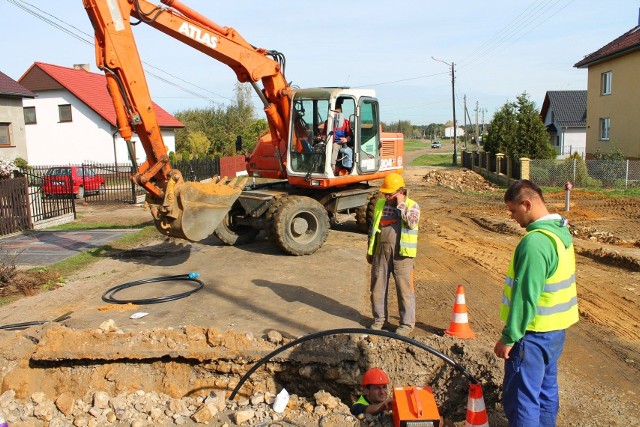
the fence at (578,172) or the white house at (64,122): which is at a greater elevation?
the white house at (64,122)

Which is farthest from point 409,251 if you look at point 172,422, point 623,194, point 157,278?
point 623,194

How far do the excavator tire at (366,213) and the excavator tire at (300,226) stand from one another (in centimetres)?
153

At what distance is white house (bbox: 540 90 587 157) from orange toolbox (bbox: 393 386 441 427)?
4125 centimetres

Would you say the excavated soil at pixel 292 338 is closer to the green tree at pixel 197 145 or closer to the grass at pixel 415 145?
the green tree at pixel 197 145

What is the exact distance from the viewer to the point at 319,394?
4.74m

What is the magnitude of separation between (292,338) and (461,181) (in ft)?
73.9

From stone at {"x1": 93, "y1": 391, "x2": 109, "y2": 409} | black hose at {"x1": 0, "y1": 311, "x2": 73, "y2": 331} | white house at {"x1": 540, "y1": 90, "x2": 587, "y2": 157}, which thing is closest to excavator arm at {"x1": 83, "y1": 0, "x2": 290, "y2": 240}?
black hose at {"x1": 0, "y1": 311, "x2": 73, "y2": 331}

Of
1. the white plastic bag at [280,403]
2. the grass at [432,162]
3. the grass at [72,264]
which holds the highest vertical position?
the grass at [432,162]

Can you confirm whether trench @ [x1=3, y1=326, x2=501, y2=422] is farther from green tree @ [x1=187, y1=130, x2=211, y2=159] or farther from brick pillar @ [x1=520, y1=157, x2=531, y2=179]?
green tree @ [x1=187, y1=130, x2=211, y2=159]

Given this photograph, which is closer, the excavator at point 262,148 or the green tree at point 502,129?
the excavator at point 262,148

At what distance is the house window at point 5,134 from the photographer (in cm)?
2239

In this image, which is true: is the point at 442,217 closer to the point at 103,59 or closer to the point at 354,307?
the point at 354,307

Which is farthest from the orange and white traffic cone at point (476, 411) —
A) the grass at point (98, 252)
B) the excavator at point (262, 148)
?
the grass at point (98, 252)

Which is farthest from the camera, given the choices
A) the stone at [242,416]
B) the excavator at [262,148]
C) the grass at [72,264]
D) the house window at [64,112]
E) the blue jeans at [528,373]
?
the house window at [64,112]
